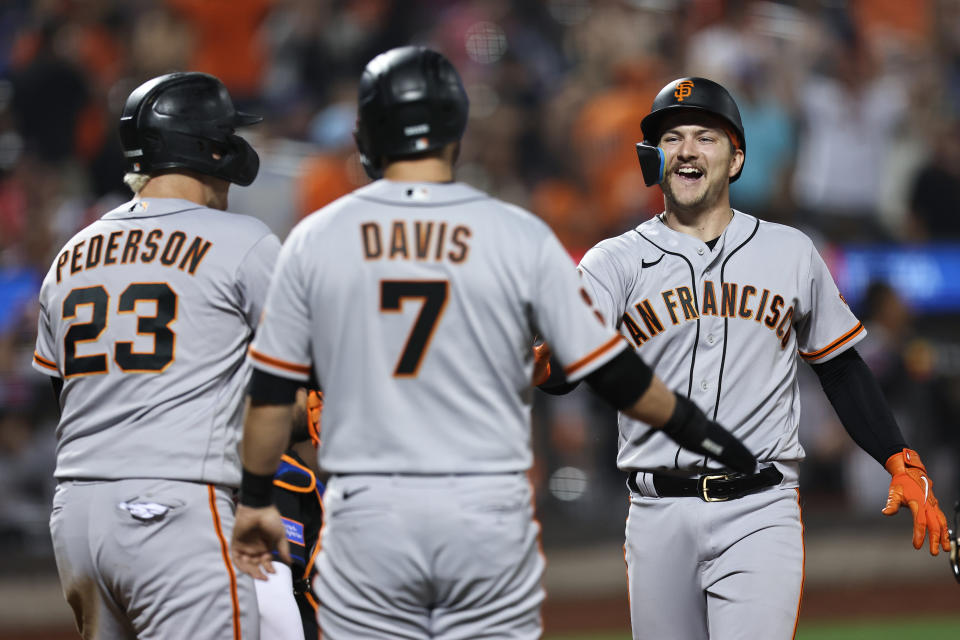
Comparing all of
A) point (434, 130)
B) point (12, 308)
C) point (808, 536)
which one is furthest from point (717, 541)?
point (12, 308)

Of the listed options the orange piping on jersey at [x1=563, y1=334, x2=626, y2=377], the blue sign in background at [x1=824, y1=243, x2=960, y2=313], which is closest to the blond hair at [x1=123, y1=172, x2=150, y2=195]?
the orange piping on jersey at [x1=563, y1=334, x2=626, y2=377]

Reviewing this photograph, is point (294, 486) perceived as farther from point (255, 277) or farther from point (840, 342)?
point (840, 342)

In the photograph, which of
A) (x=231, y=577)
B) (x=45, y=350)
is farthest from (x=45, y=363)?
(x=231, y=577)

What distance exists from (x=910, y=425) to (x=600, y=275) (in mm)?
5344

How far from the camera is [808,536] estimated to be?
8.54 metres

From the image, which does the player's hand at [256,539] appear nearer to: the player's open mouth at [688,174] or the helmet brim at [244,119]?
the helmet brim at [244,119]

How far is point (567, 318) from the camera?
276 centimetres

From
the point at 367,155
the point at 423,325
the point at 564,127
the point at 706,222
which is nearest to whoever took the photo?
the point at 423,325

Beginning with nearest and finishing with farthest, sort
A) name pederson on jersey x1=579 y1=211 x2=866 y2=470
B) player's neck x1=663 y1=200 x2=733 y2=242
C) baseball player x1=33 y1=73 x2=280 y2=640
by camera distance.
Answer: baseball player x1=33 y1=73 x2=280 y2=640 → name pederson on jersey x1=579 y1=211 x2=866 y2=470 → player's neck x1=663 y1=200 x2=733 y2=242

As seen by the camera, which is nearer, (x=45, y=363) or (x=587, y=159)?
(x=45, y=363)

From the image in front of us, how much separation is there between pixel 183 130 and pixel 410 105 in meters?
0.91

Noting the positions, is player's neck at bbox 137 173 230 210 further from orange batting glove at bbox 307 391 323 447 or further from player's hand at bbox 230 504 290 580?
player's hand at bbox 230 504 290 580

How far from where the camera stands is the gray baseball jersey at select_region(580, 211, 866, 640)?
11.8ft

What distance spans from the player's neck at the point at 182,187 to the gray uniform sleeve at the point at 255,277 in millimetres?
319
